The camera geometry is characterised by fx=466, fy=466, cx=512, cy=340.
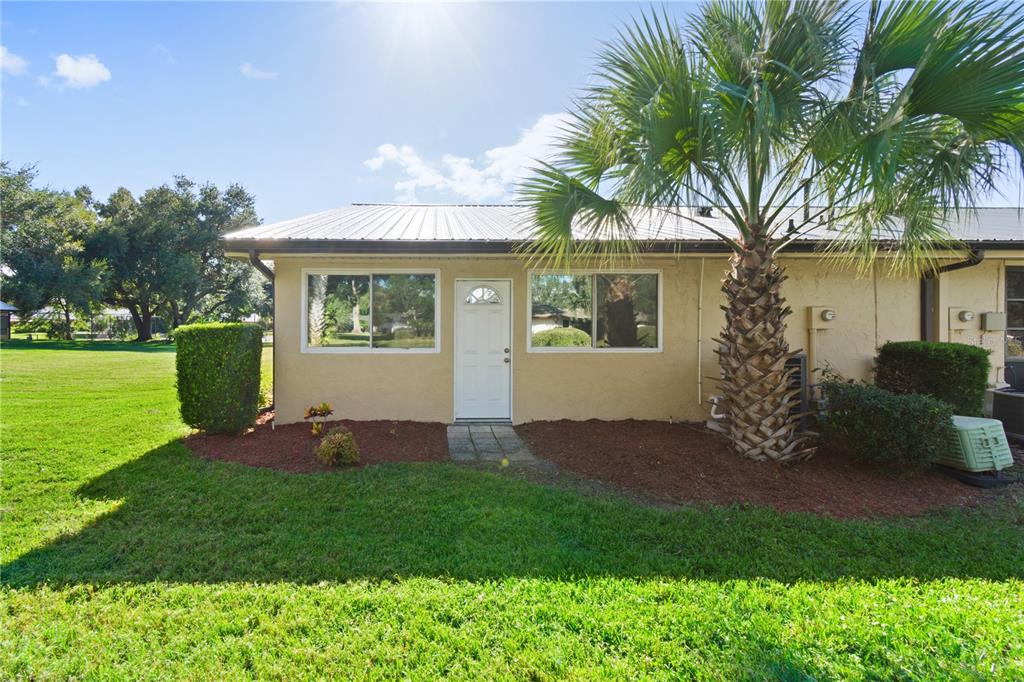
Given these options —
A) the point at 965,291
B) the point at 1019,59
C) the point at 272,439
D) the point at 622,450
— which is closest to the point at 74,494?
Result: the point at 272,439

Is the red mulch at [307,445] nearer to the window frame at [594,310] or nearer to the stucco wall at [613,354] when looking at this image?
the stucco wall at [613,354]

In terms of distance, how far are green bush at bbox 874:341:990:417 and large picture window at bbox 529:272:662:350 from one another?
11.3 ft

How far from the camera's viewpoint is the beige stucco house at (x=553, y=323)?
730 cm

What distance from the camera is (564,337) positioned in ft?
25.1

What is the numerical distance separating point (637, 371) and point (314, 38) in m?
7.72

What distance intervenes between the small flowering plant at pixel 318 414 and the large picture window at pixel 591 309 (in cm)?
324

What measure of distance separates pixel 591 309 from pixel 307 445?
4.67 m

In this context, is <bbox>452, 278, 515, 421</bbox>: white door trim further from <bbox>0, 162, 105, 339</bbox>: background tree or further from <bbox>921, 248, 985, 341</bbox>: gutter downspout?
<bbox>0, 162, 105, 339</bbox>: background tree

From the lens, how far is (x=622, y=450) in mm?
6020

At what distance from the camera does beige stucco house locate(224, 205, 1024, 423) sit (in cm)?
730

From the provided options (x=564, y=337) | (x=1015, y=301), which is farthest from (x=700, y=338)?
(x=1015, y=301)

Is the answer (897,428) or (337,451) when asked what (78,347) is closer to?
(337,451)

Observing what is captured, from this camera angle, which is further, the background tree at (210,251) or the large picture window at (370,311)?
the background tree at (210,251)

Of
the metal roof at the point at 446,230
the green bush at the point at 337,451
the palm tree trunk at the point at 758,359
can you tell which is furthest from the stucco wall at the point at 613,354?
the palm tree trunk at the point at 758,359
